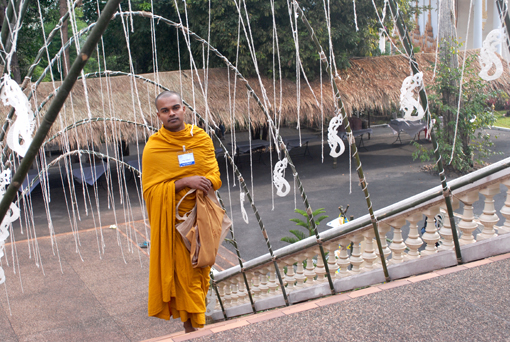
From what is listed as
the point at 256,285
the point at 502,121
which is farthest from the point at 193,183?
the point at 502,121

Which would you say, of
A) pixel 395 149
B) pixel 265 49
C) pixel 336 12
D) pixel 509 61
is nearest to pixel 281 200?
pixel 265 49

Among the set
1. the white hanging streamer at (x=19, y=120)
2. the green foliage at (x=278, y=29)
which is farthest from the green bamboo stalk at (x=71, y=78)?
the green foliage at (x=278, y=29)

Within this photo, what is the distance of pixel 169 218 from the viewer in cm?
299

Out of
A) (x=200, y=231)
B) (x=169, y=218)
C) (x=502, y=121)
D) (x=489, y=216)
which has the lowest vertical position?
(x=502, y=121)

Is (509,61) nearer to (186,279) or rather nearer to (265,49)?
(186,279)

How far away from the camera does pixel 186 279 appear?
3.04 metres

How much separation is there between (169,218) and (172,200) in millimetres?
123

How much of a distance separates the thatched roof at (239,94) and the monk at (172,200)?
776cm

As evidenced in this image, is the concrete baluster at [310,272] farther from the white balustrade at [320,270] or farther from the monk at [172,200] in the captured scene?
the monk at [172,200]

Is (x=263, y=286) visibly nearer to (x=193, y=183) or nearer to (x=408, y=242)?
(x=408, y=242)

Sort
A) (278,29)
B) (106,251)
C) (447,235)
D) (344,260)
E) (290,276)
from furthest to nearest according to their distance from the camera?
(278,29) < (106,251) < (290,276) < (344,260) < (447,235)

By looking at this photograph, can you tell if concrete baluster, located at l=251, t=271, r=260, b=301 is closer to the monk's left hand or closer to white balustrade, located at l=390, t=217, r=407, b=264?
white balustrade, located at l=390, t=217, r=407, b=264

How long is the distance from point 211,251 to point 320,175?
944 centimetres

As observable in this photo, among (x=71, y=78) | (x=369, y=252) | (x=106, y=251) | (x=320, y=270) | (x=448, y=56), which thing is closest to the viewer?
(x=71, y=78)
